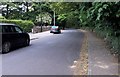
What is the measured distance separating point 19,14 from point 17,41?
36.4 m

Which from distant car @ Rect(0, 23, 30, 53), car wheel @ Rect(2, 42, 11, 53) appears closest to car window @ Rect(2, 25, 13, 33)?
distant car @ Rect(0, 23, 30, 53)

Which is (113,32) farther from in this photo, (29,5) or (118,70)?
(29,5)

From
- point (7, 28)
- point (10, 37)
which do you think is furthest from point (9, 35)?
point (7, 28)

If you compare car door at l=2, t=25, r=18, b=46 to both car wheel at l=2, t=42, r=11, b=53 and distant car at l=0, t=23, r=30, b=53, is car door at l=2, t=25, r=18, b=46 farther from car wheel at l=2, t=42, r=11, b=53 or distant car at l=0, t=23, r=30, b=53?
car wheel at l=2, t=42, r=11, b=53

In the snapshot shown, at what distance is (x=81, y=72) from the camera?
296 inches

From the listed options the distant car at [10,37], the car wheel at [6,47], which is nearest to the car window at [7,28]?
the distant car at [10,37]

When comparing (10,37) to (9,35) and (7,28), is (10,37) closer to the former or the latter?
(9,35)

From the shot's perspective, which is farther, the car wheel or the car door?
the car door

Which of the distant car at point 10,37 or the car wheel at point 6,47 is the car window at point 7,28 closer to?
the distant car at point 10,37

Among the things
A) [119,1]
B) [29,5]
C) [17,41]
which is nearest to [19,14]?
[29,5]

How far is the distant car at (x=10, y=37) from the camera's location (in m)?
12.0

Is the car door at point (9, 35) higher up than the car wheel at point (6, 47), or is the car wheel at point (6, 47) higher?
the car door at point (9, 35)

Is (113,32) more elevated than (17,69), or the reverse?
(113,32)

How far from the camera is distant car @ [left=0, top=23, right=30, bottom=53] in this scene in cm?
1198
